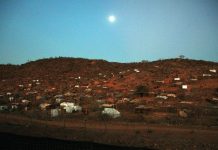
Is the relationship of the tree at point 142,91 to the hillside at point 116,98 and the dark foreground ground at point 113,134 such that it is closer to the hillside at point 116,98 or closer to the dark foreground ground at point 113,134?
the hillside at point 116,98

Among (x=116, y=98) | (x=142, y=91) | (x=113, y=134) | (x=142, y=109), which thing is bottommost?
(x=113, y=134)

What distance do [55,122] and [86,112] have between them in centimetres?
329

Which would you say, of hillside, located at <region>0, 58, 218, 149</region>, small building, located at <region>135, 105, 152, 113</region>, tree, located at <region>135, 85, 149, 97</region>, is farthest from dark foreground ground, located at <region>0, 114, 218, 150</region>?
tree, located at <region>135, 85, 149, 97</region>

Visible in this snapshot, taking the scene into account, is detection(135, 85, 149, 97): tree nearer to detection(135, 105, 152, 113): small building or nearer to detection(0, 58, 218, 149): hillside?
detection(0, 58, 218, 149): hillside

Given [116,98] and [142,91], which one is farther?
[142,91]

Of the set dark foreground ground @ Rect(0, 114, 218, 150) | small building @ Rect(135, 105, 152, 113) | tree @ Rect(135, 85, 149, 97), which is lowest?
dark foreground ground @ Rect(0, 114, 218, 150)

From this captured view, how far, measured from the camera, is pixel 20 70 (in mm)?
52125

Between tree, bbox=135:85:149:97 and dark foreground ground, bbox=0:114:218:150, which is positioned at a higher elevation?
tree, bbox=135:85:149:97

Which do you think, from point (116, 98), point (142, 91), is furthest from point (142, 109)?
point (142, 91)

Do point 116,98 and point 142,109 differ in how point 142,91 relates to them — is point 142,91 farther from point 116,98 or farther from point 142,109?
point 142,109

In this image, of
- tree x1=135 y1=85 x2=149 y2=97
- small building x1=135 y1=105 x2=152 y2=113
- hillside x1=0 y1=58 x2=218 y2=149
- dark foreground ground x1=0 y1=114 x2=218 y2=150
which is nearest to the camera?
dark foreground ground x1=0 y1=114 x2=218 y2=150

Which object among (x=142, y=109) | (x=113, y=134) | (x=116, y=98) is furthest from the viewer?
(x=116, y=98)

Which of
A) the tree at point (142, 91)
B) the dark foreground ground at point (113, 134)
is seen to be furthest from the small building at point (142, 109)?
the tree at point (142, 91)

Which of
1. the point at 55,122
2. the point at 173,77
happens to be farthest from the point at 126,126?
the point at 173,77
